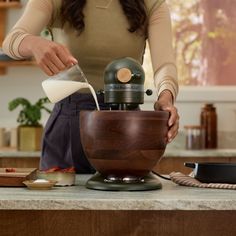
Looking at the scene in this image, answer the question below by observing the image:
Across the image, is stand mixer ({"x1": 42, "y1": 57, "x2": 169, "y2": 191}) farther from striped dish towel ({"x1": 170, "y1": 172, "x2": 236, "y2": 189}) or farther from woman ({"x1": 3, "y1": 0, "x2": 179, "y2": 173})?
woman ({"x1": 3, "y1": 0, "x2": 179, "y2": 173})

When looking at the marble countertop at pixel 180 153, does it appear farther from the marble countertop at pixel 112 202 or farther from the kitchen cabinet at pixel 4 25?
the marble countertop at pixel 112 202

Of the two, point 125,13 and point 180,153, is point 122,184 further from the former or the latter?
point 180,153

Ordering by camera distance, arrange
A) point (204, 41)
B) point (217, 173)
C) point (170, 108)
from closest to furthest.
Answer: point (217, 173) → point (170, 108) → point (204, 41)

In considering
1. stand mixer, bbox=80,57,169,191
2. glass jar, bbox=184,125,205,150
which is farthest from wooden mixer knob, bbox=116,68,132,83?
glass jar, bbox=184,125,205,150

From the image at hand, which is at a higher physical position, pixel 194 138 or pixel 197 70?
pixel 197 70

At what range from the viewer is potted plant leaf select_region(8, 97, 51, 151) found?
3627 mm

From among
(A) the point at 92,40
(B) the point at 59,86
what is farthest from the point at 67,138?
(B) the point at 59,86

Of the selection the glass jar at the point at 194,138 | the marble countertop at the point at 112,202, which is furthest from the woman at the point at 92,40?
the glass jar at the point at 194,138

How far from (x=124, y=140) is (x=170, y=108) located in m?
0.27

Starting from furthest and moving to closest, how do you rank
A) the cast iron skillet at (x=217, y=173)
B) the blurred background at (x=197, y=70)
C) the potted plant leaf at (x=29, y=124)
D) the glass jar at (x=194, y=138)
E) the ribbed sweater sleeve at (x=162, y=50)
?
the blurred background at (x=197, y=70) → the glass jar at (x=194, y=138) → the potted plant leaf at (x=29, y=124) → the ribbed sweater sleeve at (x=162, y=50) → the cast iron skillet at (x=217, y=173)

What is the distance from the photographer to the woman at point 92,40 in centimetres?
208

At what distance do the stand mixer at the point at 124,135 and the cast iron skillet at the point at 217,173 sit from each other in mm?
153

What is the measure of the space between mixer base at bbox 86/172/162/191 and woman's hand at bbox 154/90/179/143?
5.8 inches

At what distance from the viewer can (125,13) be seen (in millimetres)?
2146
